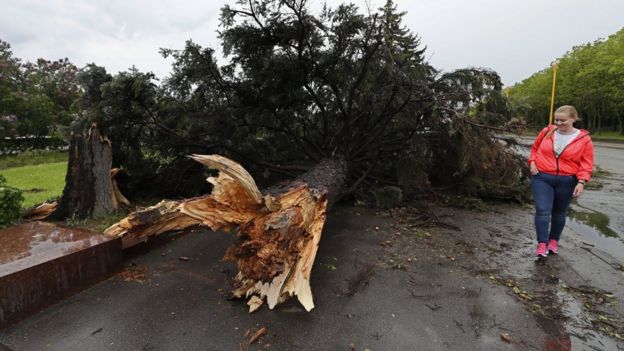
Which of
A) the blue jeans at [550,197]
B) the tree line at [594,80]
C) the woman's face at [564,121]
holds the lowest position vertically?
the blue jeans at [550,197]

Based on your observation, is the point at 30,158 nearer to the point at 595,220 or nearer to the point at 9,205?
the point at 9,205

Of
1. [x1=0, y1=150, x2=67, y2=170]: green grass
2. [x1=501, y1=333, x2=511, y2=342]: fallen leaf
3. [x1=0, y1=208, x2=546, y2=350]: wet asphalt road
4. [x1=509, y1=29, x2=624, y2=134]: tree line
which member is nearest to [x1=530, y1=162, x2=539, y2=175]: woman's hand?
[x1=0, y1=208, x2=546, y2=350]: wet asphalt road

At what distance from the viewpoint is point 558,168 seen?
3.30 m

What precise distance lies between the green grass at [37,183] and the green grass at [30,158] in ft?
9.66

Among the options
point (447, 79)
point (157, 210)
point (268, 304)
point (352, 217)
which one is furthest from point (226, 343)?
point (447, 79)

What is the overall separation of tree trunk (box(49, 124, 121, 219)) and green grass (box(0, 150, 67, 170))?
942cm

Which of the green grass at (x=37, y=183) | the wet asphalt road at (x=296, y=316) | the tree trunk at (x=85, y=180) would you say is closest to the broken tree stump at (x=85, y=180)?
the tree trunk at (x=85, y=180)

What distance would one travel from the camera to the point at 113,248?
3092 mm

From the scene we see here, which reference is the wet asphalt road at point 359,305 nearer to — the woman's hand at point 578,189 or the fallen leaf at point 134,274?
the fallen leaf at point 134,274

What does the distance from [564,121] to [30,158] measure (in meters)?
16.0

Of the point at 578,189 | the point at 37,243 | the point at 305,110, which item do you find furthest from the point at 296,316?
the point at 305,110

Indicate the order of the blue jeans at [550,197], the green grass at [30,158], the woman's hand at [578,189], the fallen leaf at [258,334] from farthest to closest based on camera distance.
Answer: the green grass at [30,158] → the blue jeans at [550,197] → the woman's hand at [578,189] → the fallen leaf at [258,334]

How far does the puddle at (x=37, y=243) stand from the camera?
2.51 metres

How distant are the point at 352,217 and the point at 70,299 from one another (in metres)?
3.43
